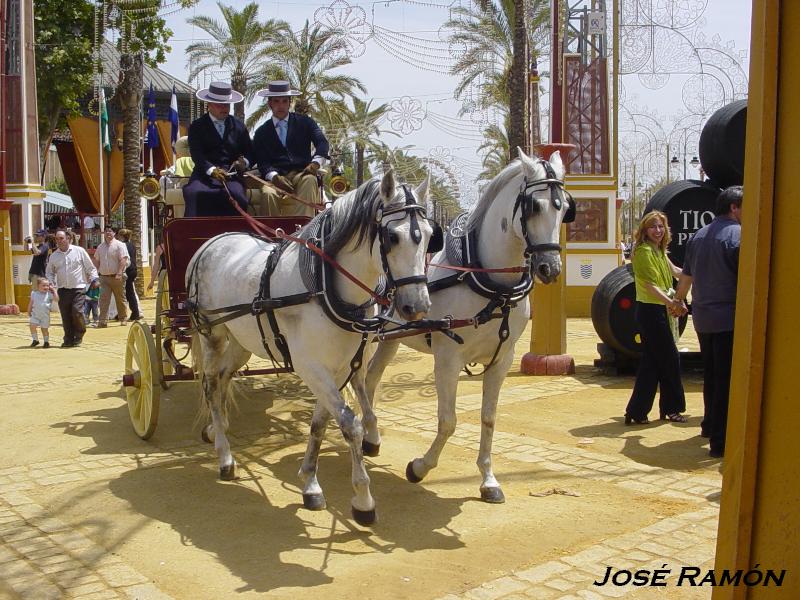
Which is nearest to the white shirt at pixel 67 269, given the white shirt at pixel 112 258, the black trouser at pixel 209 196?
the white shirt at pixel 112 258

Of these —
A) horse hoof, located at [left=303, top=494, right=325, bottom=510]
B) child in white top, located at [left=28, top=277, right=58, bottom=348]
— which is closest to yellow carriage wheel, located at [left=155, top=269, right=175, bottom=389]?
horse hoof, located at [left=303, top=494, right=325, bottom=510]

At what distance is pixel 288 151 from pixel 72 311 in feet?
24.8

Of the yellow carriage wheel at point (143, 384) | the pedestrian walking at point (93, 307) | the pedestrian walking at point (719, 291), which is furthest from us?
the pedestrian walking at point (93, 307)

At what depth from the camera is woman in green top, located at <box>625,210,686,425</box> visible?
25.0 feet

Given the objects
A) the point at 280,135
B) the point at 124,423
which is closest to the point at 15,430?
the point at 124,423

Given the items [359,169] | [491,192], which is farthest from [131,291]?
[491,192]

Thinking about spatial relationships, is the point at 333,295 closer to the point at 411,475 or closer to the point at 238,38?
the point at 411,475

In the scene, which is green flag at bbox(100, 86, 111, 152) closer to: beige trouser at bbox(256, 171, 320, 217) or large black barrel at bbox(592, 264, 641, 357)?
large black barrel at bbox(592, 264, 641, 357)

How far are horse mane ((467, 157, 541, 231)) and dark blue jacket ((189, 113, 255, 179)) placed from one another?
2703 millimetres

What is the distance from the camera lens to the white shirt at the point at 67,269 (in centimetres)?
1361

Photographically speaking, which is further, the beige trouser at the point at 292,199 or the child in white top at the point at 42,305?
the child in white top at the point at 42,305

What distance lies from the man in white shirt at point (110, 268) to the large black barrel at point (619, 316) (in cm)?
963

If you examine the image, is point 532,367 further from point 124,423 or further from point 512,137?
point 512,137

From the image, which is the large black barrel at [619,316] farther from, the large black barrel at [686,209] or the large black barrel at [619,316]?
the large black barrel at [686,209]
